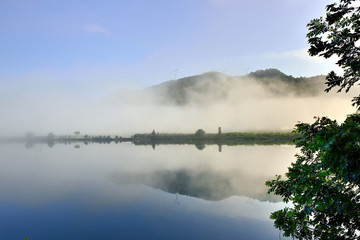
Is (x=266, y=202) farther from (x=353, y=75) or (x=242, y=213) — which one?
(x=353, y=75)

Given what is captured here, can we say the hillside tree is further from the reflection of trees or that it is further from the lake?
the reflection of trees

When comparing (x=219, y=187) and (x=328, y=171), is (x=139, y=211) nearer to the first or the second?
(x=219, y=187)

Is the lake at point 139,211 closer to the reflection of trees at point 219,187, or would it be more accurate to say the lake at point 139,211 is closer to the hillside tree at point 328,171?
the reflection of trees at point 219,187

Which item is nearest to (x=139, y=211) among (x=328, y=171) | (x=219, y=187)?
(x=219, y=187)

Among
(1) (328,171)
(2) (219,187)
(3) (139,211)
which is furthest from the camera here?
(2) (219,187)

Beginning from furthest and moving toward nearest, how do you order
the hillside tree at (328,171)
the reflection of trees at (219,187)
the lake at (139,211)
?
the reflection of trees at (219,187) → the lake at (139,211) → the hillside tree at (328,171)

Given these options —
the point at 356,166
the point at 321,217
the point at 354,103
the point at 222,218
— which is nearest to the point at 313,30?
the point at 354,103

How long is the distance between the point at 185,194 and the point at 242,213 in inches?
567

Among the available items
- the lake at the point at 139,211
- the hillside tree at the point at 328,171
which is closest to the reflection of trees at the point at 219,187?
the lake at the point at 139,211

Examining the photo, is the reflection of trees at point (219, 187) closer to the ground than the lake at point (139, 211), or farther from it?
closer to the ground

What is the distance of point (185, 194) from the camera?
43719 mm

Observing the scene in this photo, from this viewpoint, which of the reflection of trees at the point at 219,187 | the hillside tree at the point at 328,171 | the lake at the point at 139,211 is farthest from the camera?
the reflection of trees at the point at 219,187

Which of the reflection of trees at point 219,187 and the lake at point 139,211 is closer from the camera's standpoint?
the lake at point 139,211

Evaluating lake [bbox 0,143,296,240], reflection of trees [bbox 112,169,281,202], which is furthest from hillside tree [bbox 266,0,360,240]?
reflection of trees [bbox 112,169,281,202]
